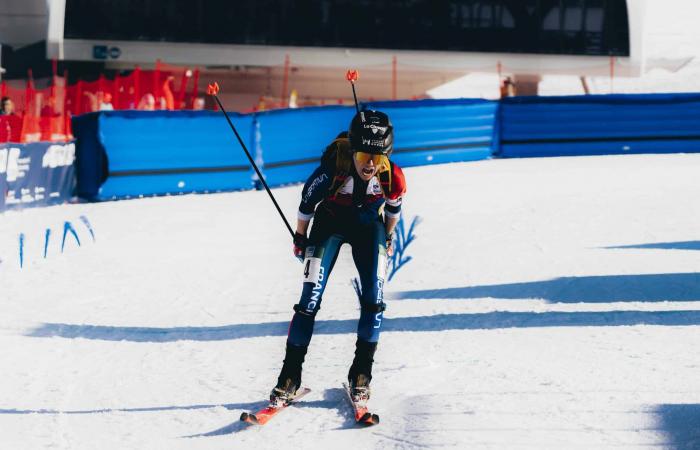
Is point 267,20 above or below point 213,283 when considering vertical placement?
above

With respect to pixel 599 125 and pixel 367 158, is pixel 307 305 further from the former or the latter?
pixel 599 125

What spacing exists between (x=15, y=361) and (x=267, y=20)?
29.5 m

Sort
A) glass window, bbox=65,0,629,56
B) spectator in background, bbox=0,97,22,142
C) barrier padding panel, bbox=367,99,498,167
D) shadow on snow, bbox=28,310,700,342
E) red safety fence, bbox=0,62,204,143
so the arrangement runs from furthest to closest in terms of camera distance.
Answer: glass window, bbox=65,0,629,56
barrier padding panel, bbox=367,99,498,167
red safety fence, bbox=0,62,204,143
spectator in background, bbox=0,97,22,142
shadow on snow, bbox=28,310,700,342

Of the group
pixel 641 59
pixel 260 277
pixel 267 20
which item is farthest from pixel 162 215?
pixel 641 59

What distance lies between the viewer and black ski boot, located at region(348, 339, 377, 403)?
6359 millimetres

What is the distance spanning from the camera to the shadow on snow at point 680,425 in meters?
5.62

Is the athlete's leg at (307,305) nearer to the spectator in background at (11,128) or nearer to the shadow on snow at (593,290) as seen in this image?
the shadow on snow at (593,290)

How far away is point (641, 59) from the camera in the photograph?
124 ft

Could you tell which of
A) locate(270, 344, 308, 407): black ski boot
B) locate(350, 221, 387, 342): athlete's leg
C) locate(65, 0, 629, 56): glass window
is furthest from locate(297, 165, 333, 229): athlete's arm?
locate(65, 0, 629, 56): glass window

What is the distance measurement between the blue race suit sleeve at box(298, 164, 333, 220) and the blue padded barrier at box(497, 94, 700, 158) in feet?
53.8

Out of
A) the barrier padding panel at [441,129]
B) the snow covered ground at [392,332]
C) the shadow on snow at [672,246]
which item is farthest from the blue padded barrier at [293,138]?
the shadow on snow at [672,246]

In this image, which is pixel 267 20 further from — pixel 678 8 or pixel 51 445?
pixel 678 8

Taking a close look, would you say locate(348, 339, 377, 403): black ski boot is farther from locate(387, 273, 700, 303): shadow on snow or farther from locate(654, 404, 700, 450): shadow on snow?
locate(387, 273, 700, 303): shadow on snow

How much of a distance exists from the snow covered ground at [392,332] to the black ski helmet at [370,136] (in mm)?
1500
